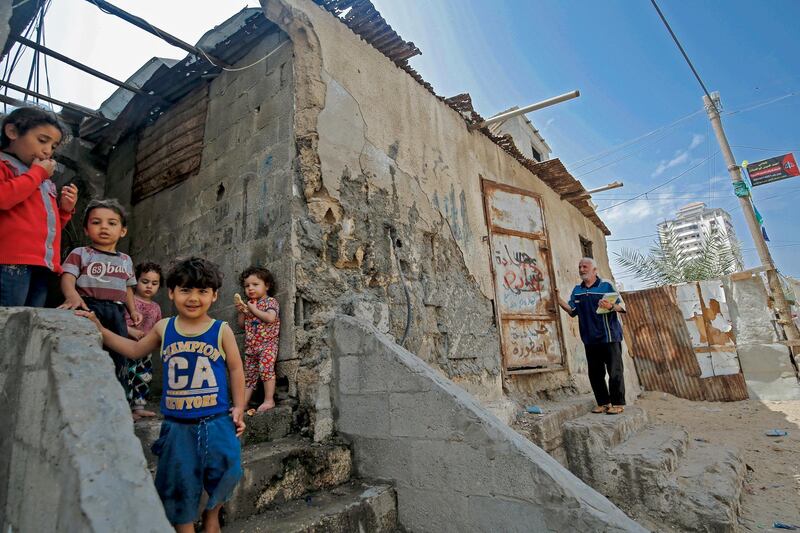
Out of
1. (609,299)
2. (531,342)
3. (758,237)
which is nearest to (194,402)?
(609,299)

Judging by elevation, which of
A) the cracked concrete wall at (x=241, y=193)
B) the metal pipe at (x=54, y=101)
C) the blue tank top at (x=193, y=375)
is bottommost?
the blue tank top at (x=193, y=375)

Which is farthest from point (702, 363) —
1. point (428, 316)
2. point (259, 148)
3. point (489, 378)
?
point (259, 148)

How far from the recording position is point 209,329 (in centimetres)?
190

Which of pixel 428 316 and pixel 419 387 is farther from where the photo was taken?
pixel 428 316

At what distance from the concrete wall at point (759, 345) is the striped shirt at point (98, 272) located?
32.9 ft

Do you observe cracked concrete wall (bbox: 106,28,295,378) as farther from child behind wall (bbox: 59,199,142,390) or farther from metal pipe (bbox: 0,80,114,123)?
metal pipe (bbox: 0,80,114,123)

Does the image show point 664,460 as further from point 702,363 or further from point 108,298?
point 702,363

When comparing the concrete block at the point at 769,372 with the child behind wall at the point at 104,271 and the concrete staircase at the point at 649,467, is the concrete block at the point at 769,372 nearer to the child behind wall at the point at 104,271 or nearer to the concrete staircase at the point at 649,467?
the concrete staircase at the point at 649,467

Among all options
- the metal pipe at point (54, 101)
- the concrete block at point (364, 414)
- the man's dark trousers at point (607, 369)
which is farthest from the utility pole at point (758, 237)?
the metal pipe at point (54, 101)

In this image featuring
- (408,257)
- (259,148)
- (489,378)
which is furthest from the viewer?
(489,378)

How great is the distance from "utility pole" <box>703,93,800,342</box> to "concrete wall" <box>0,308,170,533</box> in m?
10.2

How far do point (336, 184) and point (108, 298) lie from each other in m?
1.75

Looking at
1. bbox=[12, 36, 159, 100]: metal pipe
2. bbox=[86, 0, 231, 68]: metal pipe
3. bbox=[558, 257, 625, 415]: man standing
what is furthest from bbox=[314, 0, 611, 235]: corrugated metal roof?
bbox=[558, 257, 625, 415]: man standing

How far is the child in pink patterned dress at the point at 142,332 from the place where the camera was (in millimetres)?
2844
